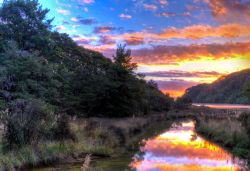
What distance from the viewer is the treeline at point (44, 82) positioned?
20547mm

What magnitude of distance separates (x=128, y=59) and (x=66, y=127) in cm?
4273

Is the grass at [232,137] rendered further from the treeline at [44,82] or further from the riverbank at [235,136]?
the treeline at [44,82]

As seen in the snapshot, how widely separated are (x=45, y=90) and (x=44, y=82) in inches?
40.2

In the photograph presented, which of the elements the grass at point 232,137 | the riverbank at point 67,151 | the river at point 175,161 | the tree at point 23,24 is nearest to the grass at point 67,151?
the riverbank at point 67,151

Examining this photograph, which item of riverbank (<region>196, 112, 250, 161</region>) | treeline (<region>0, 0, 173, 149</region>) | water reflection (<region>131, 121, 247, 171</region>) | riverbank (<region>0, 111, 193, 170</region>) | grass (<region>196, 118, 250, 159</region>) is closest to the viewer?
riverbank (<region>0, 111, 193, 170</region>)

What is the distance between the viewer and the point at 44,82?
140 ft

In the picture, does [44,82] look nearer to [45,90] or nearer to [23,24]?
[45,90]

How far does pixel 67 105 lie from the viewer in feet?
175

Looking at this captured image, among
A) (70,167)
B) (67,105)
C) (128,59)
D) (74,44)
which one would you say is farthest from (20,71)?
(74,44)

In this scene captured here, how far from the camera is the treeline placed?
20.5 meters

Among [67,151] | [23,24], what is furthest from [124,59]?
[67,151]

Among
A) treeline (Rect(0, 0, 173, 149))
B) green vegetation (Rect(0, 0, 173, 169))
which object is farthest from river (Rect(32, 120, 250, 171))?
treeline (Rect(0, 0, 173, 149))

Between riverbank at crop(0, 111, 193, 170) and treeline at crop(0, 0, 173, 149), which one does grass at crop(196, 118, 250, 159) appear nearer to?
riverbank at crop(0, 111, 193, 170)

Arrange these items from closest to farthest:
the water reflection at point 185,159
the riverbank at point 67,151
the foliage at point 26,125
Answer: the riverbank at point 67,151 < the foliage at point 26,125 < the water reflection at point 185,159
